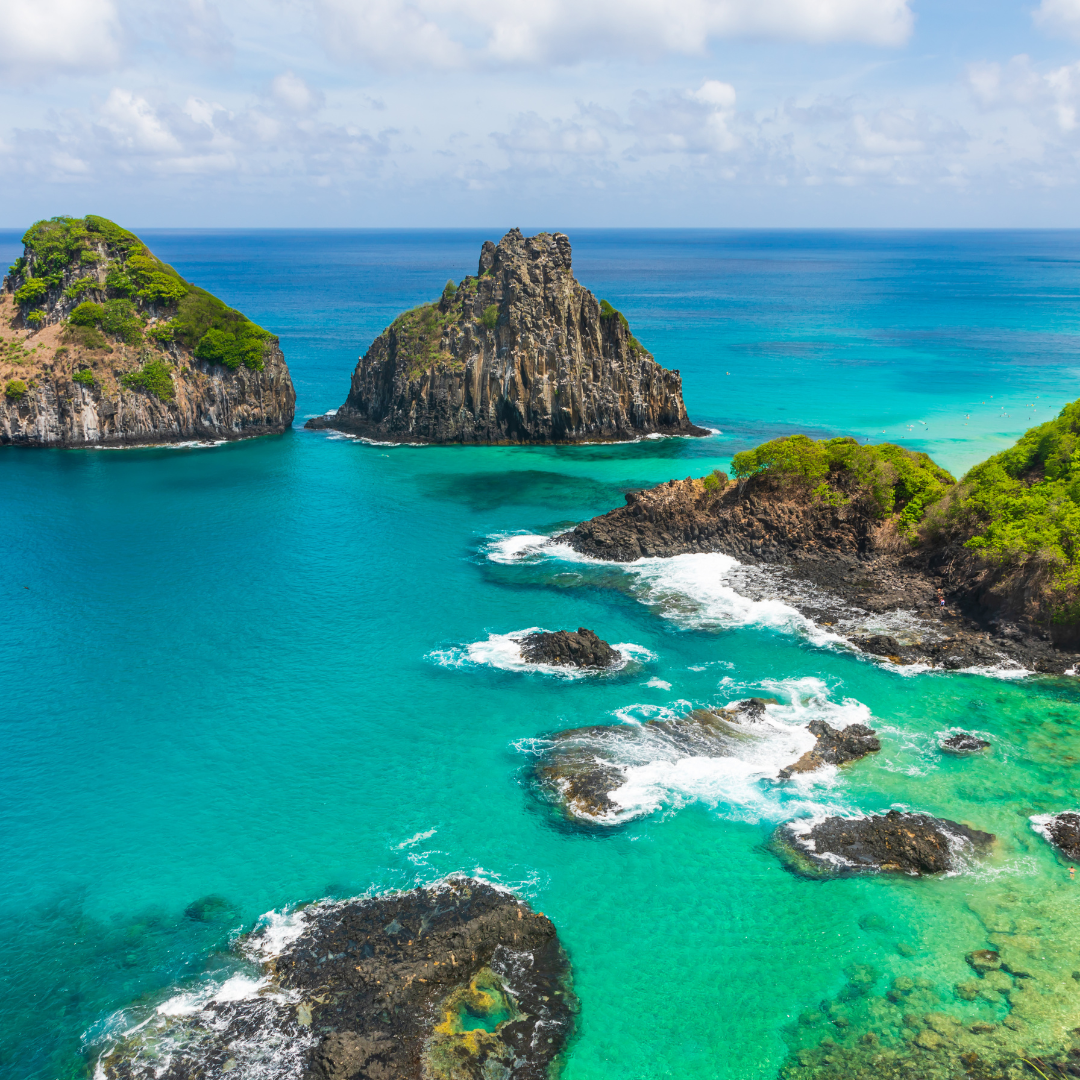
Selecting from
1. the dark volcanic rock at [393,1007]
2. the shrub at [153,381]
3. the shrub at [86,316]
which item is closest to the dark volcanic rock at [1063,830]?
the dark volcanic rock at [393,1007]

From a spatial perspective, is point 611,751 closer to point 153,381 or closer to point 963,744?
point 963,744

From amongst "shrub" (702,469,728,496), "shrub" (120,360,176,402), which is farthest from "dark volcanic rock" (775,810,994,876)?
"shrub" (120,360,176,402)

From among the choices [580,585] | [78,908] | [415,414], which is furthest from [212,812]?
[415,414]

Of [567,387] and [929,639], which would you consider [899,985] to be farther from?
→ [567,387]

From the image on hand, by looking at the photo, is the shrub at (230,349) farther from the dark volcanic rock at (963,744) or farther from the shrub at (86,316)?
the dark volcanic rock at (963,744)

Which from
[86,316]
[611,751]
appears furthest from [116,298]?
[611,751]

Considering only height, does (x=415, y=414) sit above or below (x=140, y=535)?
above

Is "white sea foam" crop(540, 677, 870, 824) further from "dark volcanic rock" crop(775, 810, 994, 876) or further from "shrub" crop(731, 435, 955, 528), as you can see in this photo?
"shrub" crop(731, 435, 955, 528)
